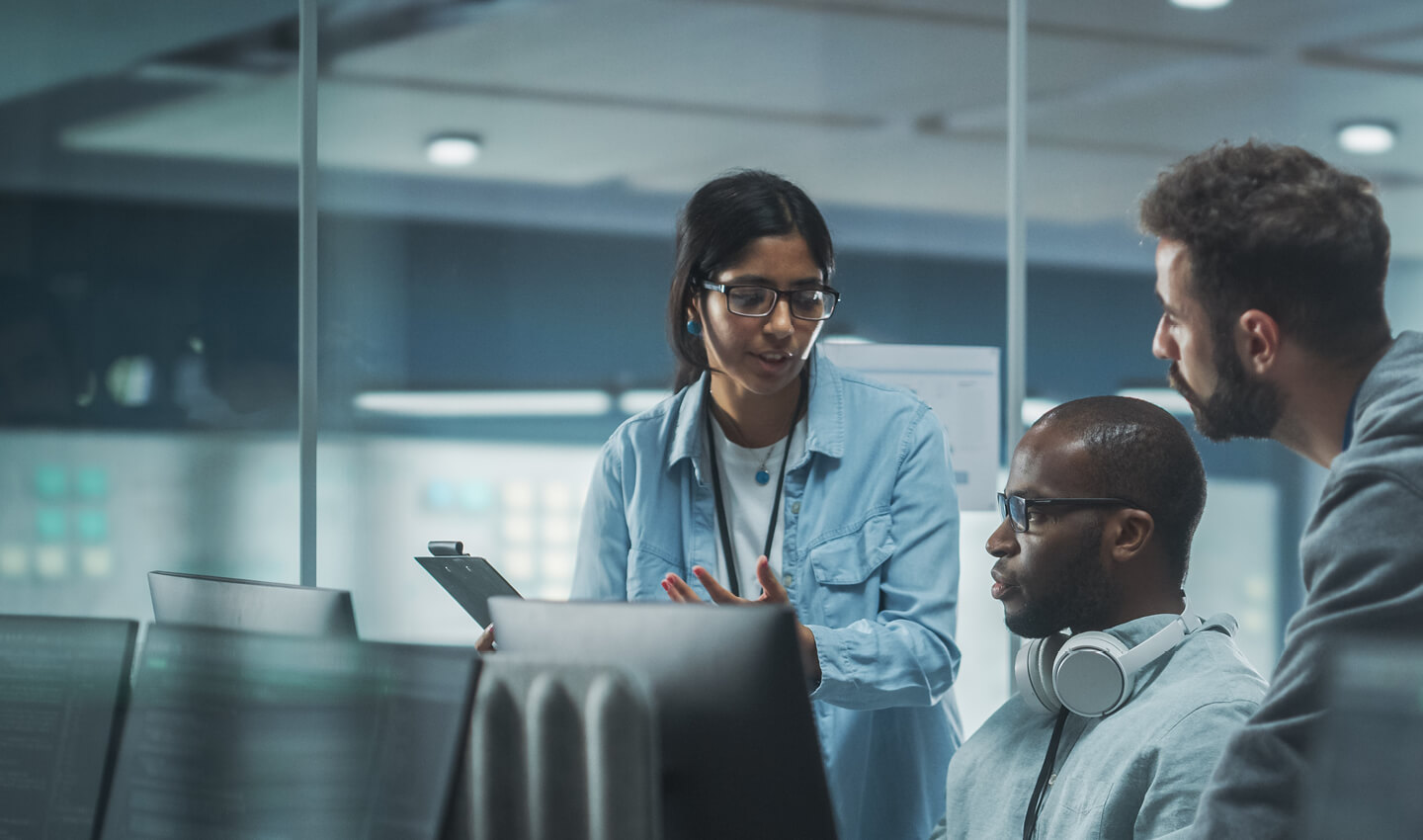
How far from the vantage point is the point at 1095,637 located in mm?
1407

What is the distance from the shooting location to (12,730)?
126 centimetres

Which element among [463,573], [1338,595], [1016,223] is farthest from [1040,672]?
[1016,223]

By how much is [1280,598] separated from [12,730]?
277 centimetres

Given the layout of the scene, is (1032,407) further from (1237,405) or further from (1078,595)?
(1237,405)

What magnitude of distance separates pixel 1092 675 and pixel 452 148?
212cm

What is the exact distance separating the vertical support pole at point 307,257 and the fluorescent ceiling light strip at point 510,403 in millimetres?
502

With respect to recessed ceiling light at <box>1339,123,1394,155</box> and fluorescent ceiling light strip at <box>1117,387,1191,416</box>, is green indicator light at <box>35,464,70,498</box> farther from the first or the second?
recessed ceiling light at <box>1339,123,1394,155</box>

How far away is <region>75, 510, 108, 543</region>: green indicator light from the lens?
9.93 feet

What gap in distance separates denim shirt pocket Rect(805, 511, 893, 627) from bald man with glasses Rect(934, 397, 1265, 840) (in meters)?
0.25

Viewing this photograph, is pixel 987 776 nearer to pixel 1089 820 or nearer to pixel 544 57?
pixel 1089 820

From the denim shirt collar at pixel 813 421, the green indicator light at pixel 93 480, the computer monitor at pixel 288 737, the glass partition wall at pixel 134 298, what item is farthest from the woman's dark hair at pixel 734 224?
the green indicator light at pixel 93 480

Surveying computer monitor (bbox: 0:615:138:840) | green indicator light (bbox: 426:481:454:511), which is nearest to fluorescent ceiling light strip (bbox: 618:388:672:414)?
green indicator light (bbox: 426:481:454:511)

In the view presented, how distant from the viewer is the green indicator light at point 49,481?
10.0 ft

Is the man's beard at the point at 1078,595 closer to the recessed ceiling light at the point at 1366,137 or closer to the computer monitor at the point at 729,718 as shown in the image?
the computer monitor at the point at 729,718
